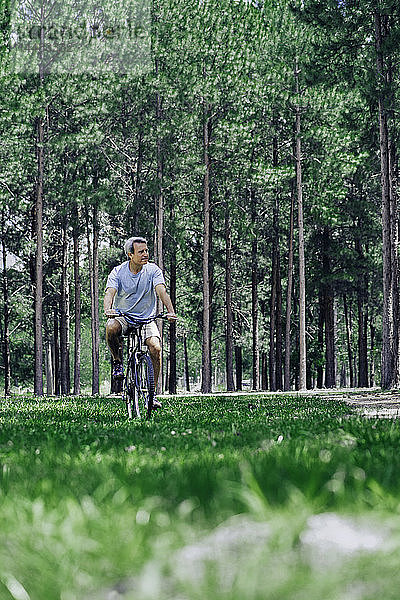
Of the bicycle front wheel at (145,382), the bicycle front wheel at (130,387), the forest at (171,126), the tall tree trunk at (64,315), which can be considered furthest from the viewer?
the tall tree trunk at (64,315)

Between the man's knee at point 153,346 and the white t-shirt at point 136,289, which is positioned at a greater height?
the white t-shirt at point 136,289

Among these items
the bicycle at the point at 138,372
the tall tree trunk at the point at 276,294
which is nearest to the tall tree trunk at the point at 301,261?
the tall tree trunk at the point at 276,294

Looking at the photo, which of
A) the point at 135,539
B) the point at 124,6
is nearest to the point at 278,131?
the point at 124,6

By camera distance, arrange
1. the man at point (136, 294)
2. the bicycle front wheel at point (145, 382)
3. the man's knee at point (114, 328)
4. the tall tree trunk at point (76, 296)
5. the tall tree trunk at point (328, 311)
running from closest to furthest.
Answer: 1. the bicycle front wheel at point (145, 382)
2. the man's knee at point (114, 328)
3. the man at point (136, 294)
4. the tall tree trunk at point (76, 296)
5. the tall tree trunk at point (328, 311)

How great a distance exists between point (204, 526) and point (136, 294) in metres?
6.57

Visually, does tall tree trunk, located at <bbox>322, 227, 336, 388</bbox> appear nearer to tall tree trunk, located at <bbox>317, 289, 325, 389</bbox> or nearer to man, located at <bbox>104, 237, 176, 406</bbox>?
tall tree trunk, located at <bbox>317, 289, 325, 389</bbox>

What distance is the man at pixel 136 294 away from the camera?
28.6 ft

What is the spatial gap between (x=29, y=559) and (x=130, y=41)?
25853 millimetres

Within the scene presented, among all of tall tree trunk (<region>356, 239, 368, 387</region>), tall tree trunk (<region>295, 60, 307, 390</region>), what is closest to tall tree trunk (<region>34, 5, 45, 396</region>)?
tall tree trunk (<region>295, 60, 307, 390</region>)

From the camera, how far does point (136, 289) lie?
8.80m

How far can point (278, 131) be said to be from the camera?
3130 cm

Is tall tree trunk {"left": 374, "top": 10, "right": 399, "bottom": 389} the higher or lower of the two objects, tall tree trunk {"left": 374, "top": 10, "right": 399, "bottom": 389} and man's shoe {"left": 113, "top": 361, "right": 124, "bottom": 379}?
the higher

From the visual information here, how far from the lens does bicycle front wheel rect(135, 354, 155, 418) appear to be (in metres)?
8.47

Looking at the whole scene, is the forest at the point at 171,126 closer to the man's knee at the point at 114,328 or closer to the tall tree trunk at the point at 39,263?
the tall tree trunk at the point at 39,263
